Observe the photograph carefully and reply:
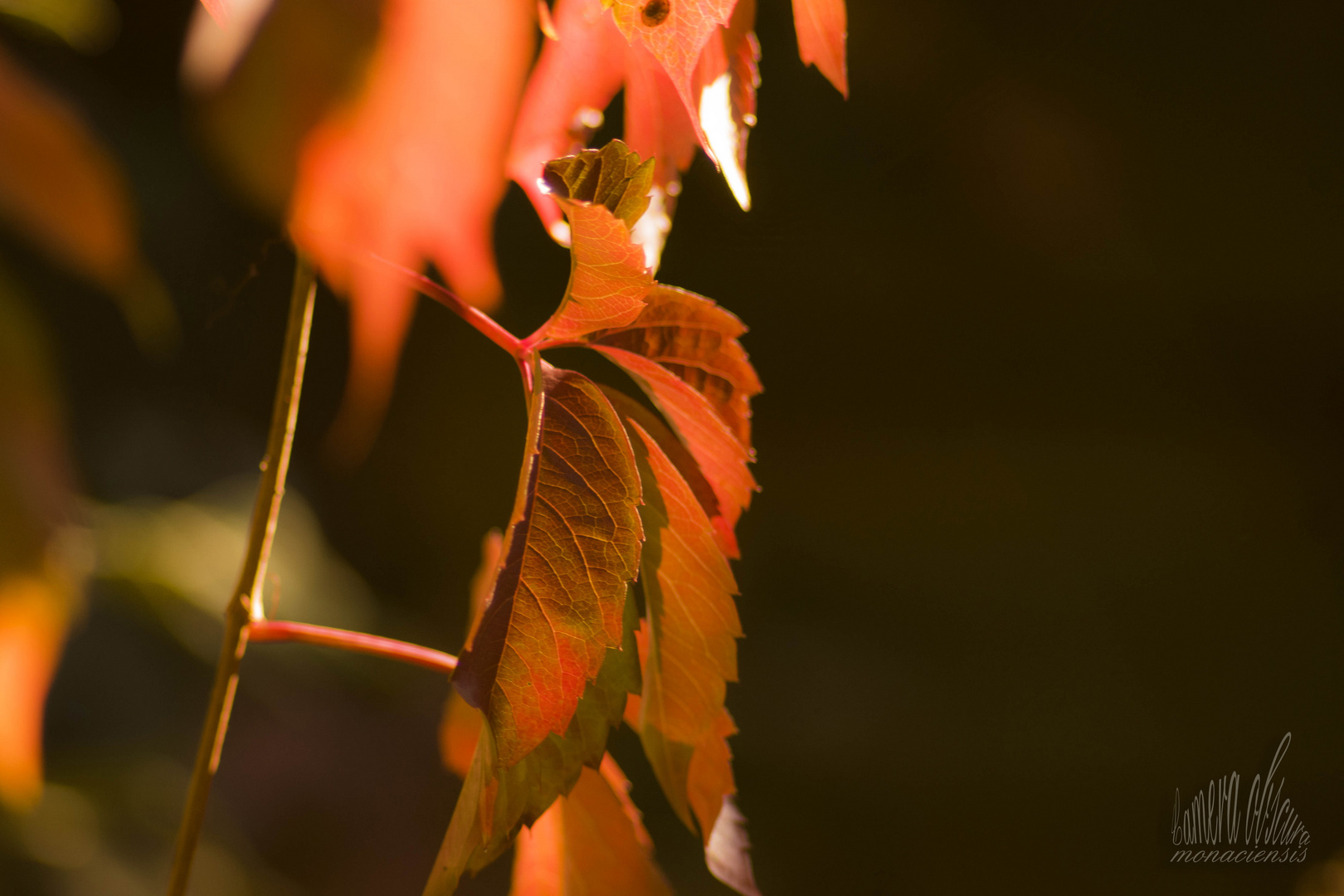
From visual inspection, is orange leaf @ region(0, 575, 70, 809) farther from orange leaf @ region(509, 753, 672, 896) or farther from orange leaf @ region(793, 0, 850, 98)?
orange leaf @ region(793, 0, 850, 98)

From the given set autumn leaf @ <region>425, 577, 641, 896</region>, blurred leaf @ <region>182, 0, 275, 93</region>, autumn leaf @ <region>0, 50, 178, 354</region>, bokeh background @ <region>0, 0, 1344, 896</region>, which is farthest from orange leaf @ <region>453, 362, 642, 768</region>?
bokeh background @ <region>0, 0, 1344, 896</region>

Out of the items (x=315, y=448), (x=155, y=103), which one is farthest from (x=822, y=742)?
(x=155, y=103)

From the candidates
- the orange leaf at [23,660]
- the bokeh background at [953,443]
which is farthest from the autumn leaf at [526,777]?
the bokeh background at [953,443]

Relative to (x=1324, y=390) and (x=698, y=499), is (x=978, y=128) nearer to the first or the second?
(x=1324, y=390)

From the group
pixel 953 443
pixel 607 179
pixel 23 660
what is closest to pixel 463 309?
pixel 607 179

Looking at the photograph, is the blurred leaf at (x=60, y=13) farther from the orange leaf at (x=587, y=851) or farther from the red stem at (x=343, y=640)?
the orange leaf at (x=587, y=851)

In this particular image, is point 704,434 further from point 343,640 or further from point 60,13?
point 60,13
